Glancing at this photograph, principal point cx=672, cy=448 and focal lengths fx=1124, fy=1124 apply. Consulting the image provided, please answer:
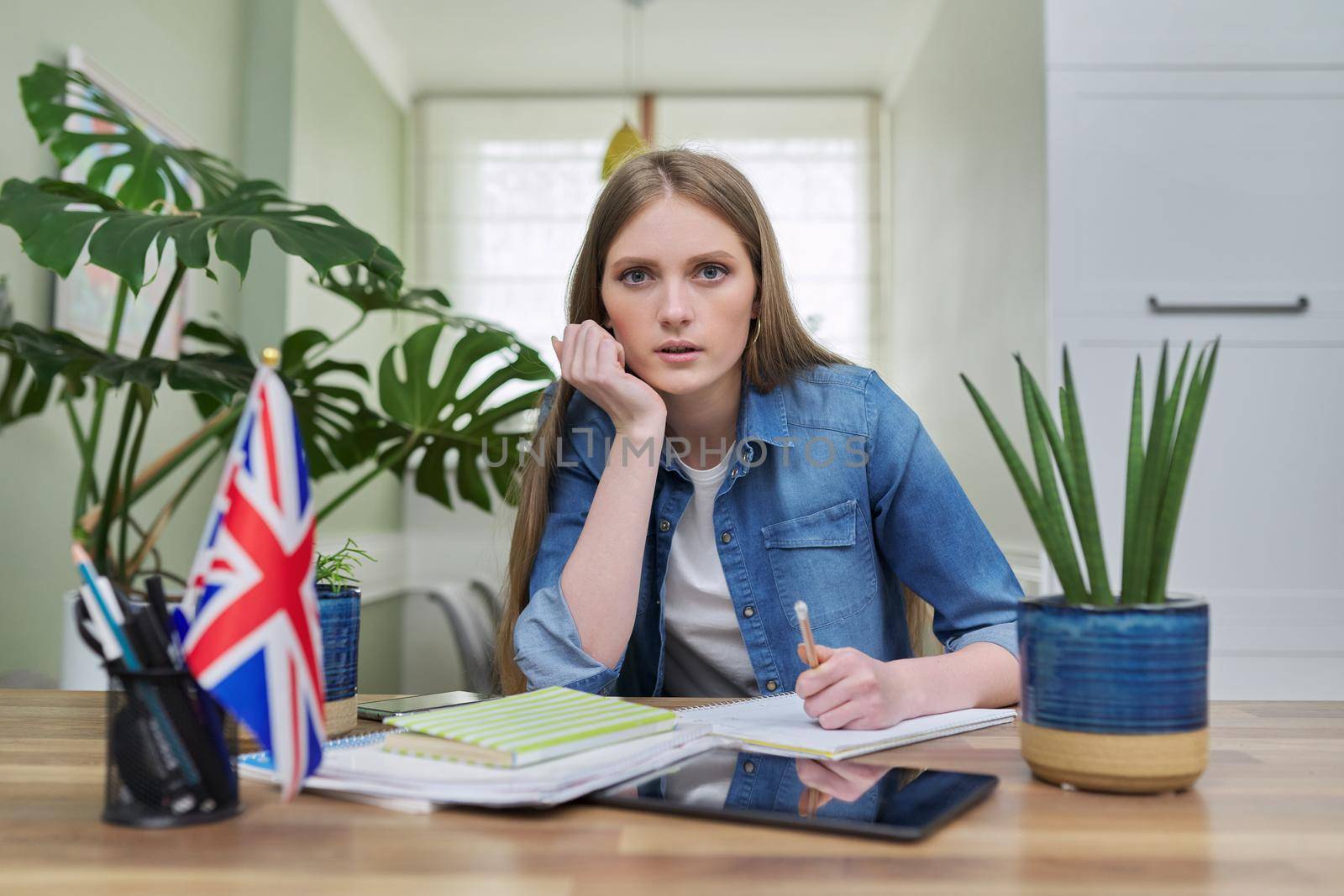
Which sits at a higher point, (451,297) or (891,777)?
(451,297)

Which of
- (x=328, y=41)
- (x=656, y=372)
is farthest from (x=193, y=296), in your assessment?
(x=656, y=372)

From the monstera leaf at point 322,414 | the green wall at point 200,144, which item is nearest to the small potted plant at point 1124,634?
the monstera leaf at point 322,414

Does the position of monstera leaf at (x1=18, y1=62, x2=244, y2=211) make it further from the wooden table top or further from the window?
the window

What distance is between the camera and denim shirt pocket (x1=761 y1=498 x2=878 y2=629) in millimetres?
1352

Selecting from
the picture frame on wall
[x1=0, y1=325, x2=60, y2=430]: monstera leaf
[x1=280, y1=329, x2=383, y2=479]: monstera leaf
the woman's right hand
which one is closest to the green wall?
the picture frame on wall

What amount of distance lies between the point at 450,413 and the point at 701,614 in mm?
974

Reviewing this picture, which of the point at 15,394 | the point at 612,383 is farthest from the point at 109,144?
the point at 612,383

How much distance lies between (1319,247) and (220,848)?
2.69 m

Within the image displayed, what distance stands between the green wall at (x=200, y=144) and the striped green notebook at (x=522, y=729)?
6.15 ft

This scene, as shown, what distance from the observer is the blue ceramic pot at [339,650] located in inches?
34.7

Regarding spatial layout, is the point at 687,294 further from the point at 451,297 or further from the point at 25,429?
the point at 451,297

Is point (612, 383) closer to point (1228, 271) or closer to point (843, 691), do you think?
point (843, 691)

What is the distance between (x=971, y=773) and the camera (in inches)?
29.4

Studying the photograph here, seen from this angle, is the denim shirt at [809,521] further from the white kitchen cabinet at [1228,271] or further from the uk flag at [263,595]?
the white kitchen cabinet at [1228,271]
